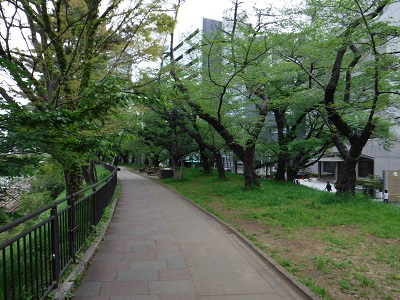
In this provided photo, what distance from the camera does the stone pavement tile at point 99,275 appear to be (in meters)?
4.27

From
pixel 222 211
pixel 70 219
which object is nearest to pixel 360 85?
pixel 222 211

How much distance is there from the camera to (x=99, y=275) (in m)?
4.42

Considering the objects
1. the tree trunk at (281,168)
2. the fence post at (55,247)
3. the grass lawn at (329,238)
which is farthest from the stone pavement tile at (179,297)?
the tree trunk at (281,168)

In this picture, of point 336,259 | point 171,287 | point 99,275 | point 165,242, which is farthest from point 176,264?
point 336,259

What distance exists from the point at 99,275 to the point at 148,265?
0.81 metres

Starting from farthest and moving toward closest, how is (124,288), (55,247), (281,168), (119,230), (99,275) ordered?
1. (281,168)
2. (119,230)
3. (99,275)
4. (124,288)
5. (55,247)

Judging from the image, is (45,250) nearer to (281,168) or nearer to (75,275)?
(75,275)

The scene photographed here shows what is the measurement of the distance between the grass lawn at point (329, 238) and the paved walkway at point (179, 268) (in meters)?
0.48

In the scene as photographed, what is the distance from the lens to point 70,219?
14.9ft

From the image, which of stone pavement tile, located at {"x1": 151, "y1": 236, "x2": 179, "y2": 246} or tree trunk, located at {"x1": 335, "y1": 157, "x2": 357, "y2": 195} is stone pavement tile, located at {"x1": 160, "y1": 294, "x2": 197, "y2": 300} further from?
tree trunk, located at {"x1": 335, "y1": 157, "x2": 357, "y2": 195}

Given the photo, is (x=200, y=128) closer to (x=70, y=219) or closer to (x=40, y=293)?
(x=70, y=219)

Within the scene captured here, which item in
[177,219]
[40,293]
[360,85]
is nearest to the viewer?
[40,293]

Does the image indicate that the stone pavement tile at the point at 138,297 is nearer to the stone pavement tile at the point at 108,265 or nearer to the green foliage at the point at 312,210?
the stone pavement tile at the point at 108,265

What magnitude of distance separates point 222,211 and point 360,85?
8433mm
